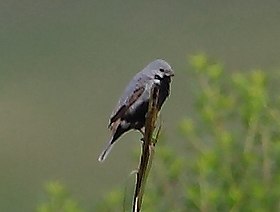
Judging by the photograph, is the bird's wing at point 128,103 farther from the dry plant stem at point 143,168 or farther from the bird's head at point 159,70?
the dry plant stem at point 143,168

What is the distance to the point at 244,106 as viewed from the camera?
2.34m

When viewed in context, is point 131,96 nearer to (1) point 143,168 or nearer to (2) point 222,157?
(1) point 143,168

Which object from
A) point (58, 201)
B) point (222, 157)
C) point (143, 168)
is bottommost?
point (143, 168)

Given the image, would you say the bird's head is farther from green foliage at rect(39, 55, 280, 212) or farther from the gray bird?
green foliage at rect(39, 55, 280, 212)

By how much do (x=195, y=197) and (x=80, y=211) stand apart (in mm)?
322

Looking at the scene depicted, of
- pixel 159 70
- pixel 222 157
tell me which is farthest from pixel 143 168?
pixel 222 157

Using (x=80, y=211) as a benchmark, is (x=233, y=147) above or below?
above

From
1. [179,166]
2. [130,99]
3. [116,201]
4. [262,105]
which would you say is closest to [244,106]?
[262,105]

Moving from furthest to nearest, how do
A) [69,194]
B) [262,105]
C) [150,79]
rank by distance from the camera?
1. [69,194]
2. [262,105]
3. [150,79]

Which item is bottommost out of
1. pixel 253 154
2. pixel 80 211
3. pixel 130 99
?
pixel 130 99

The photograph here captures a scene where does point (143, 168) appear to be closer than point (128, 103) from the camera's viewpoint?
Yes

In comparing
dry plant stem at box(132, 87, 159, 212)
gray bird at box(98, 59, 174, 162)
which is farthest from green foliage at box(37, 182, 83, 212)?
dry plant stem at box(132, 87, 159, 212)

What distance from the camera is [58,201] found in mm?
2400

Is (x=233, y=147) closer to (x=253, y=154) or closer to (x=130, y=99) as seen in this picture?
(x=253, y=154)
